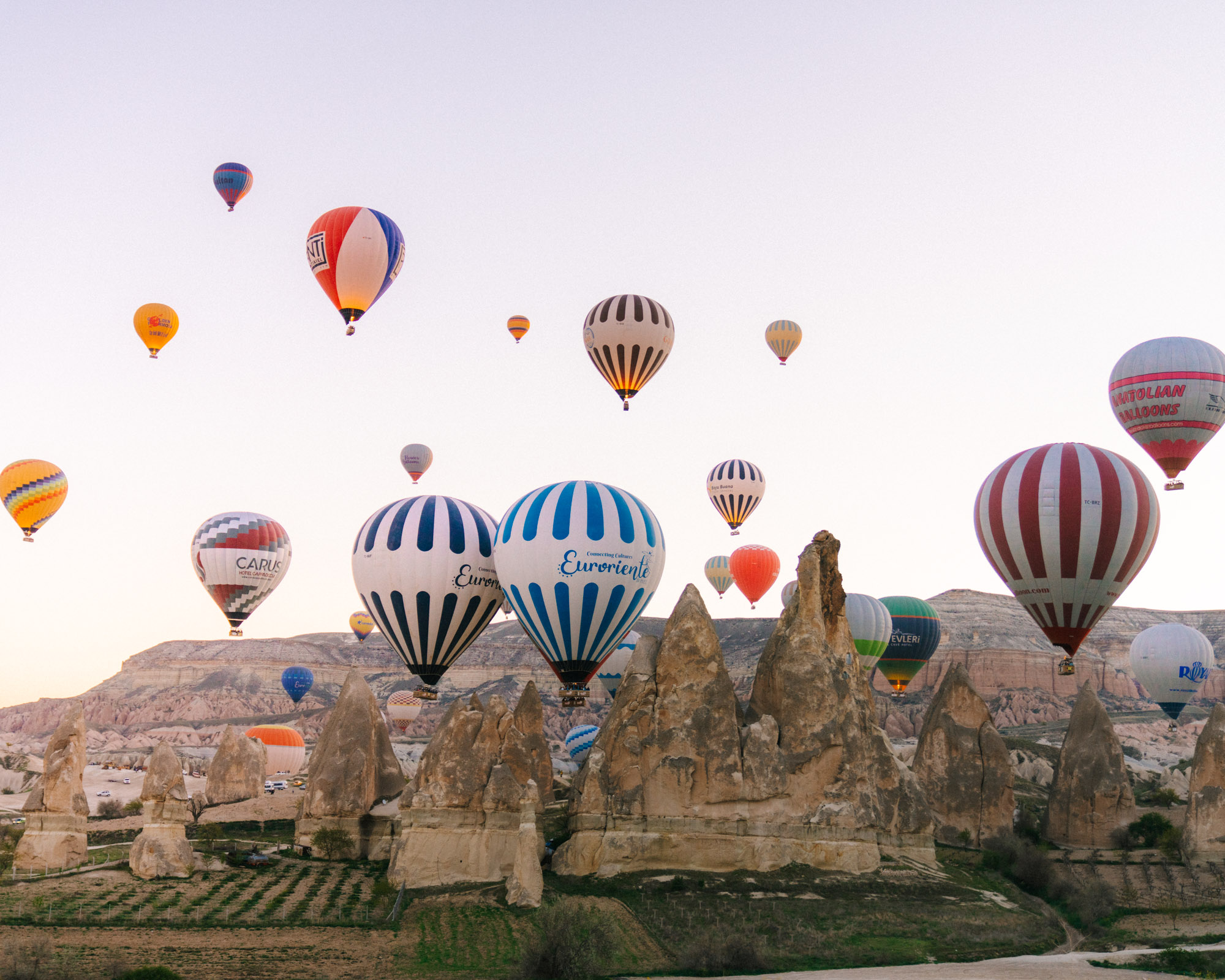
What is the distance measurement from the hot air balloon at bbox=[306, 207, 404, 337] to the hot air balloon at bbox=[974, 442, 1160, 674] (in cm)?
2428

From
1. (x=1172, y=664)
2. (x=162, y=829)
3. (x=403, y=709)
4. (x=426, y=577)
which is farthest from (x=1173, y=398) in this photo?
(x=403, y=709)

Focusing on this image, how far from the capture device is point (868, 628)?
2665 inches

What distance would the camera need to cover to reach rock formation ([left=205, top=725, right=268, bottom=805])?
72375 mm

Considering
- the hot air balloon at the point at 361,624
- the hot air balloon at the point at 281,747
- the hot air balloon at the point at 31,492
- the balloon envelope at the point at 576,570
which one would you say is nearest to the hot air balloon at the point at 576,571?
the balloon envelope at the point at 576,570

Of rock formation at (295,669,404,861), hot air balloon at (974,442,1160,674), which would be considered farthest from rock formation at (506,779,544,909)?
hot air balloon at (974,442,1160,674)

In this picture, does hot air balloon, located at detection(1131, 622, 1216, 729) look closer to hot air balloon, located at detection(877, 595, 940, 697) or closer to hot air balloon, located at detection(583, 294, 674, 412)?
hot air balloon, located at detection(877, 595, 940, 697)

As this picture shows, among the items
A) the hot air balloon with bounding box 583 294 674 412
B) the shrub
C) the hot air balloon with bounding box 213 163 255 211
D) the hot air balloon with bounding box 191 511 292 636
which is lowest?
the shrub

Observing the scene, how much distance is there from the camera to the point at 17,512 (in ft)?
211

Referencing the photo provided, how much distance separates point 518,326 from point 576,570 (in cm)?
2839

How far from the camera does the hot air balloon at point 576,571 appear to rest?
1585 inches

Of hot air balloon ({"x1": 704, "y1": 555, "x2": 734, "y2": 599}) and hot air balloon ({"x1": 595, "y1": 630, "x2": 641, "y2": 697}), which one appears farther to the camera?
hot air balloon ({"x1": 704, "y1": 555, "x2": 734, "y2": 599})

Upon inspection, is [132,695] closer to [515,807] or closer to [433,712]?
[433,712]

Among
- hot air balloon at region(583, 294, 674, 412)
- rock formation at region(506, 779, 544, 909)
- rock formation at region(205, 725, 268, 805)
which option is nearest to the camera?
rock formation at region(506, 779, 544, 909)

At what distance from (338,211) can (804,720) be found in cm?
2503
